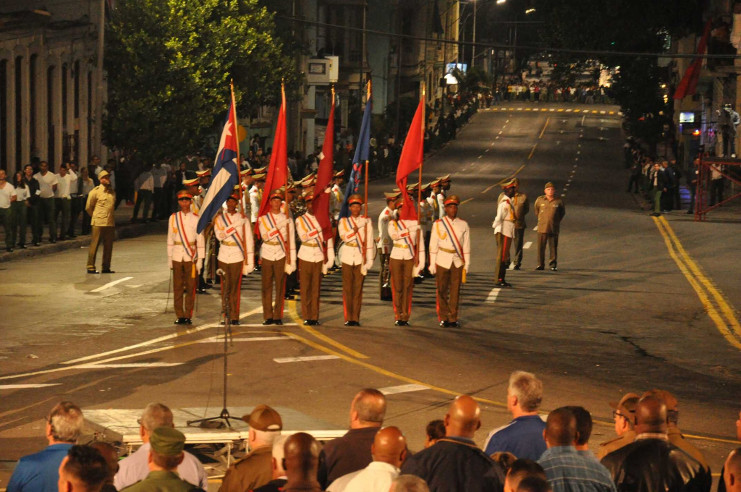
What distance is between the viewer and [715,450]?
1285cm

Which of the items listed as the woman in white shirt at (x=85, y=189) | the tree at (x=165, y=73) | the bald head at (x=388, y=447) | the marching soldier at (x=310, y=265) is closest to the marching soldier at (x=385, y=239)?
the marching soldier at (x=310, y=265)

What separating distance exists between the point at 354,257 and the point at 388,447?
502 inches

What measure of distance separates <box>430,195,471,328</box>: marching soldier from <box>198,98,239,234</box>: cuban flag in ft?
10.5

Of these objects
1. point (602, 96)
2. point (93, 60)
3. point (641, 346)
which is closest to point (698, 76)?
point (93, 60)

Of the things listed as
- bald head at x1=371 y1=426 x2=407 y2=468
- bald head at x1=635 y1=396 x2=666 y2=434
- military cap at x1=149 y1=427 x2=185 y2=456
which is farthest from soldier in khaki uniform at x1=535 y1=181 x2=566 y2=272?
military cap at x1=149 y1=427 x2=185 y2=456

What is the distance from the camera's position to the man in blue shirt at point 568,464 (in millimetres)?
7223

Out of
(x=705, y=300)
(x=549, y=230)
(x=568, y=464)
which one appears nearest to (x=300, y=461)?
(x=568, y=464)

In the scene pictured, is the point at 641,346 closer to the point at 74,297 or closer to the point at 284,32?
the point at 74,297

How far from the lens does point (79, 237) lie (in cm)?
3125

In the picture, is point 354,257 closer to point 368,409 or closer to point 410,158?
point 410,158

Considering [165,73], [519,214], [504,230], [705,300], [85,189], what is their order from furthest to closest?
1. [165,73]
2. [85,189]
3. [519,214]
4. [504,230]
5. [705,300]

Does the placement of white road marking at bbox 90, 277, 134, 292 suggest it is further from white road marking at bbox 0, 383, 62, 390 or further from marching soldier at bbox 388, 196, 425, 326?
white road marking at bbox 0, 383, 62, 390

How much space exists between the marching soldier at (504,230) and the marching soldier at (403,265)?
457 cm

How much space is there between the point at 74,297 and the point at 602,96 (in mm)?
104516
